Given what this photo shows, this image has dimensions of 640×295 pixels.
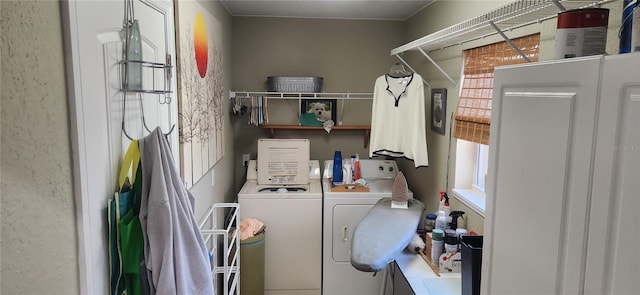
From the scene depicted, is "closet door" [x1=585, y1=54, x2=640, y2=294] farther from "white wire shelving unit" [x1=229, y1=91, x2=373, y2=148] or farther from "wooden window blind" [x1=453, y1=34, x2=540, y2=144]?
"white wire shelving unit" [x1=229, y1=91, x2=373, y2=148]

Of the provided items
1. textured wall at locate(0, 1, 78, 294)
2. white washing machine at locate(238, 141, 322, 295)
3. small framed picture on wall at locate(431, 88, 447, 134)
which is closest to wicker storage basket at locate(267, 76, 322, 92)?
white washing machine at locate(238, 141, 322, 295)

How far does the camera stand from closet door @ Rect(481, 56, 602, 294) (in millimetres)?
812

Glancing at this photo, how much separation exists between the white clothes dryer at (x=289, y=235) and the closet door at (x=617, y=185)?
2.39 m

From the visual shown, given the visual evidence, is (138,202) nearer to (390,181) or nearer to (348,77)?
(390,181)

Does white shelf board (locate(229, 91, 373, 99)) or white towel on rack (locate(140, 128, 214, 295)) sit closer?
white towel on rack (locate(140, 128, 214, 295))

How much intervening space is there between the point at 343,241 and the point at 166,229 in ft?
6.73

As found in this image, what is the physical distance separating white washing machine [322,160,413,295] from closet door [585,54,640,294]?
2.32 m

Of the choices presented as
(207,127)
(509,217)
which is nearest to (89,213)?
(509,217)

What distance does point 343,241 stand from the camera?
3092mm

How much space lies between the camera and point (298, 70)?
372 cm

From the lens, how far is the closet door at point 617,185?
68 cm

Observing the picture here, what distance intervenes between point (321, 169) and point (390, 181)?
70cm

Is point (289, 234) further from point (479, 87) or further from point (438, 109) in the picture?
point (479, 87)

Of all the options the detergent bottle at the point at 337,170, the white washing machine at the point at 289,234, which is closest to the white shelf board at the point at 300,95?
the detergent bottle at the point at 337,170
